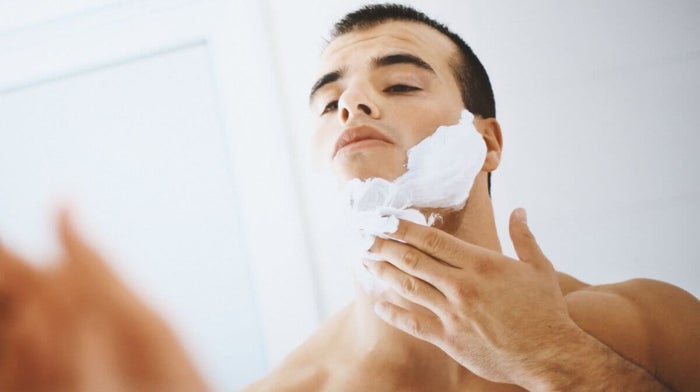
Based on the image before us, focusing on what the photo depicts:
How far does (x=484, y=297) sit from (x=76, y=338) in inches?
26.3

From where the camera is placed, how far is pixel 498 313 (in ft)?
1.79

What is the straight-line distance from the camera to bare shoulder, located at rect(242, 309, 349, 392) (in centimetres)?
82

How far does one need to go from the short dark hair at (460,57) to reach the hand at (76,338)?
67cm

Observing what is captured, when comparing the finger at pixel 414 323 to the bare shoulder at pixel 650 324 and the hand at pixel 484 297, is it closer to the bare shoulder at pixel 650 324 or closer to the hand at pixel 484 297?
the hand at pixel 484 297

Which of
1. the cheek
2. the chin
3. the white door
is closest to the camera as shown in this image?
the chin

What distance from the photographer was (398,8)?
0.86m

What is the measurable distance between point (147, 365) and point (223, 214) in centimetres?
40

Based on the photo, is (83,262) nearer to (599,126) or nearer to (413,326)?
(413,326)

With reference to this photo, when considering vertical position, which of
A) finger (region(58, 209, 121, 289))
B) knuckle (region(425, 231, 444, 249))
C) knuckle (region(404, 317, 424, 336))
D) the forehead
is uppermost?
the forehead

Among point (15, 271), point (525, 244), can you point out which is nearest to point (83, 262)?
point (15, 271)

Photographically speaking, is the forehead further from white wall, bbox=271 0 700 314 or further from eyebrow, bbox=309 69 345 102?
white wall, bbox=271 0 700 314

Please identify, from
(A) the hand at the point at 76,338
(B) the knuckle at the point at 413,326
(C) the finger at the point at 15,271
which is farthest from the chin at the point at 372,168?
(C) the finger at the point at 15,271

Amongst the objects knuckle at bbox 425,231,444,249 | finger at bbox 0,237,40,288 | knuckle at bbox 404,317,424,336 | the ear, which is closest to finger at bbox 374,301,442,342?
knuckle at bbox 404,317,424,336

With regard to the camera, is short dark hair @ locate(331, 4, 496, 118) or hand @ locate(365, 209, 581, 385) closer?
hand @ locate(365, 209, 581, 385)
